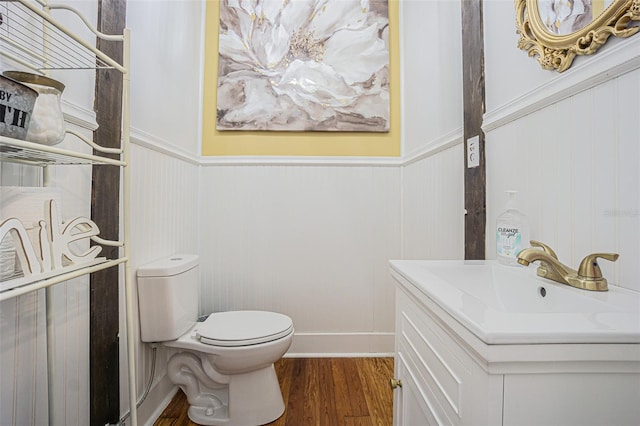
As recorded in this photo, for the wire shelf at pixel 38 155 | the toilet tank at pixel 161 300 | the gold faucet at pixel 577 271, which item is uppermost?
the wire shelf at pixel 38 155

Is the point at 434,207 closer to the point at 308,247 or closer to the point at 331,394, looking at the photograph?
the point at 308,247

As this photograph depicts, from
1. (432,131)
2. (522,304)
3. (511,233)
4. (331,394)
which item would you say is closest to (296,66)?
(432,131)

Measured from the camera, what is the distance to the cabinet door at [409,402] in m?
0.71

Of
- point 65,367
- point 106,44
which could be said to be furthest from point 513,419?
point 106,44

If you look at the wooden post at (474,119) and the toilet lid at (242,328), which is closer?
the wooden post at (474,119)

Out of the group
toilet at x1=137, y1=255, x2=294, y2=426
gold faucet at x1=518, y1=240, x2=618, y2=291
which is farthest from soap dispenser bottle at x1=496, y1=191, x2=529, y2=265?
toilet at x1=137, y1=255, x2=294, y2=426

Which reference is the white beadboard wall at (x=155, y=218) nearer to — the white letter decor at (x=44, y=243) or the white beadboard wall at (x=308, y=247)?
the white beadboard wall at (x=308, y=247)

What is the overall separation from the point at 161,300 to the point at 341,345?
118cm

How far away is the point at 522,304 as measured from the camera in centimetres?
77

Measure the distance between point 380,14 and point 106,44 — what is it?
167 cm

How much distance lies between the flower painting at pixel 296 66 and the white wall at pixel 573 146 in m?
0.99

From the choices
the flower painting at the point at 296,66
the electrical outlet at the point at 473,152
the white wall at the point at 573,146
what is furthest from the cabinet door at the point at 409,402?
the flower painting at the point at 296,66

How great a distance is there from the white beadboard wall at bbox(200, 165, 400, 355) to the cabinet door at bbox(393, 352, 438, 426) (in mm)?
1079

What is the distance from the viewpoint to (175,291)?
1.39 metres
